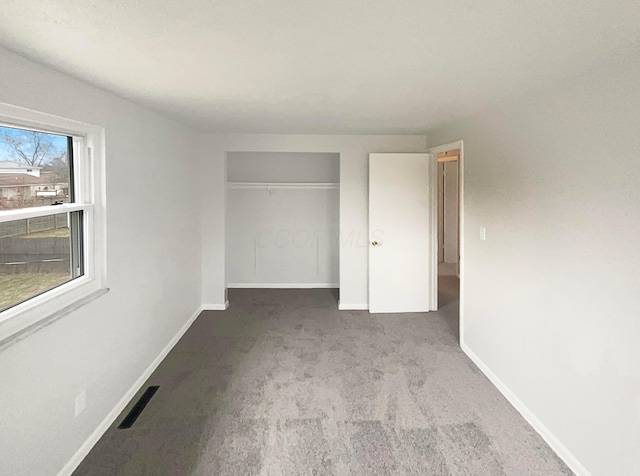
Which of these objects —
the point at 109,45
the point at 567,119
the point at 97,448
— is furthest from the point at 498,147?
the point at 97,448

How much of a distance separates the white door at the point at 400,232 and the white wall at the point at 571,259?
Result: 151cm

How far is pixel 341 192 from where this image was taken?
5.02 meters

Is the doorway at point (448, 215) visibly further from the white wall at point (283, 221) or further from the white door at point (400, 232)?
the white door at point (400, 232)

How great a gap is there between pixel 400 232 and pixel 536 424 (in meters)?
2.64

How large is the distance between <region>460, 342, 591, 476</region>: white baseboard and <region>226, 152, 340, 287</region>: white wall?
3.13 meters

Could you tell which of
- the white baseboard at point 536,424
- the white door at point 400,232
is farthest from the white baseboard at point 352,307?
the white baseboard at point 536,424

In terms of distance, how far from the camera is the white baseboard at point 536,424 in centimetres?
220

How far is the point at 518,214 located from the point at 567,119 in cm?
75

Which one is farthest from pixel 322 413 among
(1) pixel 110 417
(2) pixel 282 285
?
(2) pixel 282 285

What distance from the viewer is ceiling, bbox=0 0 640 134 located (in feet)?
4.52

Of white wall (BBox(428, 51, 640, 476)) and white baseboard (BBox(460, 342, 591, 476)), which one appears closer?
white wall (BBox(428, 51, 640, 476))

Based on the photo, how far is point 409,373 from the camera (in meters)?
3.36

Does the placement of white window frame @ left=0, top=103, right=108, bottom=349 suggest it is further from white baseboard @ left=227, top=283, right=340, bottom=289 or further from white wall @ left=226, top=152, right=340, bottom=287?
white baseboard @ left=227, top=283, right=340, bottom=289

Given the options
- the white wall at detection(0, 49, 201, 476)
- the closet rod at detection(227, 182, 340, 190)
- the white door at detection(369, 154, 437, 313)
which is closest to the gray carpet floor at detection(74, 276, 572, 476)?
the white wall at detection(0, 49, 201, 476)
